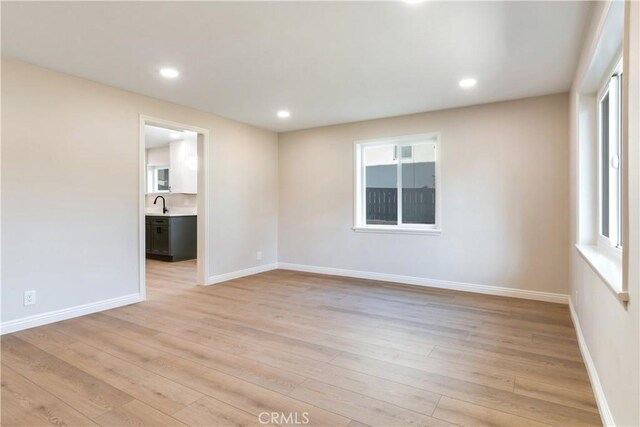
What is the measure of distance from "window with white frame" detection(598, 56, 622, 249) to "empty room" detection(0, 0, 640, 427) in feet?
0.10

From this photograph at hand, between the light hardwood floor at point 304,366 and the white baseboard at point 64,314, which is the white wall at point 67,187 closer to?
the white baseboard at point 64,314

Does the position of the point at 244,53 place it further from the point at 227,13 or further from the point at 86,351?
the point at 86,351

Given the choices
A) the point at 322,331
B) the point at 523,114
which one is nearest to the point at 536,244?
the point at 523,114

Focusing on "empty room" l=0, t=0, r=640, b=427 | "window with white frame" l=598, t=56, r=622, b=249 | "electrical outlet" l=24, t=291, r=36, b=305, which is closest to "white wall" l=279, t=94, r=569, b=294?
"empty room" l=0, t=0, r=640, b=427

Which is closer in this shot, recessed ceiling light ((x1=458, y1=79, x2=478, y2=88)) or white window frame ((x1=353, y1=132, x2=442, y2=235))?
recessed ceiling light ((x1=458, y1=79, x2=478, y2=88))

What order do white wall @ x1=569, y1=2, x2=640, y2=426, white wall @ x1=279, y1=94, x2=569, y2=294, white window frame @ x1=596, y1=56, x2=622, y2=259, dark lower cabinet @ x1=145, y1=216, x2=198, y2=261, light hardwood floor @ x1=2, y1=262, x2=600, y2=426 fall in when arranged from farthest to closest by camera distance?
dark lower cabinet @ x1=145, y1=216, x2=198, y2=261, white wall @ x1=279, y1=94, x2=569, y2=294, white window frame @ x1=596, y1=56, x2=622, y2=259, light hardwood floor @ x1=2, y1=262, x2=600, y2=426, white wall @ x1=569, y1=2, x2=640, y2=426

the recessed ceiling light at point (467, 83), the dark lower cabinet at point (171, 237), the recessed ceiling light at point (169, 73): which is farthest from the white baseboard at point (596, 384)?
the dark lower cabinet at point (171, 237)

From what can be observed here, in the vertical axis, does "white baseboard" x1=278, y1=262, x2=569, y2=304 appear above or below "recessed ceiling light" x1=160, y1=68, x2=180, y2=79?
below

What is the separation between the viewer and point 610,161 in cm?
247

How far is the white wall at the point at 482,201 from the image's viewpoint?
392 cm

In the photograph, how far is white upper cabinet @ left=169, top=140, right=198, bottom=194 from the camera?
7.43 meters

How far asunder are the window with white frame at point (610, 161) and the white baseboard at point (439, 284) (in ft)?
4.71

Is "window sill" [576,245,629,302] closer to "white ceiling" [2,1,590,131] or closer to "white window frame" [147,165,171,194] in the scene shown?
"white ceiling" [2,1,590,131]

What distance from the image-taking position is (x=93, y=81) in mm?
3488
